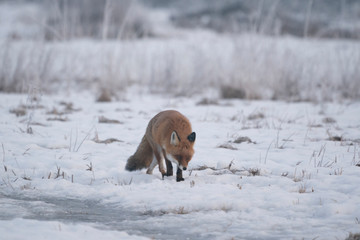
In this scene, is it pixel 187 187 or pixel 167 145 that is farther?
pixel 167 145

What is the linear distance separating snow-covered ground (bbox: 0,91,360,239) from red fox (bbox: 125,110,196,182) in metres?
0.17

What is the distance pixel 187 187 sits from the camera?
13.4ft

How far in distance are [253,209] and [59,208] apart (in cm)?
172

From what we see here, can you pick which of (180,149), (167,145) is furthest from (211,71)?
(180,149)

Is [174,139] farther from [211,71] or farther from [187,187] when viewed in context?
[211,71]

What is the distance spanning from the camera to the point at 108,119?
27.0ft

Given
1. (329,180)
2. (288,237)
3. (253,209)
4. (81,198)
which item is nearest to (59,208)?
(81,198)

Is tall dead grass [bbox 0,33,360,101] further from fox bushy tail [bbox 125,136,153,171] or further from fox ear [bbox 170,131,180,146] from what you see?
fox ear [bbox 170,131,180,146]

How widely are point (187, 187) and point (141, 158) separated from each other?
40.9 inches

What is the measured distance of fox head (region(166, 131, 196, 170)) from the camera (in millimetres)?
4195

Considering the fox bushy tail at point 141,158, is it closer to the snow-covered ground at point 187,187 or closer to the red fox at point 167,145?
the red fox at point 167,145

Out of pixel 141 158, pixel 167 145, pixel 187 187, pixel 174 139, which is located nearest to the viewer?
pixel 187 187

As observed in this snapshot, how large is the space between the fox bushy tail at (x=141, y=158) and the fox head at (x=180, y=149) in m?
0.71

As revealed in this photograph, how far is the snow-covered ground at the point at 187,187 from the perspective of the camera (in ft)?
10.1
